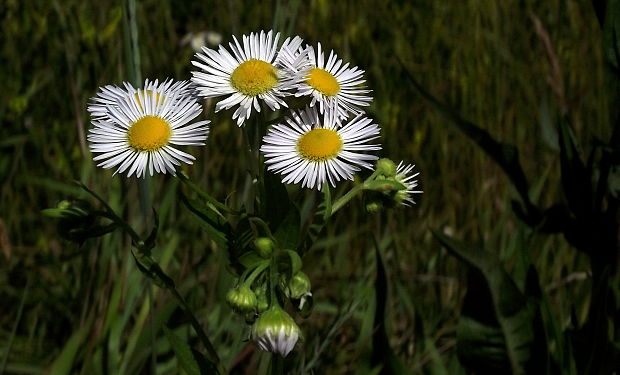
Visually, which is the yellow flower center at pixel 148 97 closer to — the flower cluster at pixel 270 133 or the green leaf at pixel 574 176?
the flower cluster at pixel 270 133

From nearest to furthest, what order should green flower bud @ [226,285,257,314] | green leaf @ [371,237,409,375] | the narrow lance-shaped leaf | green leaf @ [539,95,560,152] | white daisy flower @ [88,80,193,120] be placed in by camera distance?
1. green flower bud @ [226,285,257,314]
2. white daisy flower @ [88,80,193,120]
3. green leaf @ [371,237,409,375]
4. the narrow lance-shaped leaf
5. green leaf @ [539,95,560,152]

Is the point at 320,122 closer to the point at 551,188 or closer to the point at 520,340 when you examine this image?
the point at 520,340

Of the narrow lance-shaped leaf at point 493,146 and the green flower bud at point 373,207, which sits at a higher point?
the narrow lance-shaped leaf at point 493,146

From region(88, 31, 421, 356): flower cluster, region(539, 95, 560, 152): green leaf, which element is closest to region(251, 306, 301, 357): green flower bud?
region(88, 31, 421, 356): flower cluster

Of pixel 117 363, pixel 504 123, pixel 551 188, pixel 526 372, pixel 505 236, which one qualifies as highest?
pixel 504 123

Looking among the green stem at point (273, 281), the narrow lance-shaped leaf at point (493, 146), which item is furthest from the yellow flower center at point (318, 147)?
the narrow lance-shaped leaf at point (493, 146)

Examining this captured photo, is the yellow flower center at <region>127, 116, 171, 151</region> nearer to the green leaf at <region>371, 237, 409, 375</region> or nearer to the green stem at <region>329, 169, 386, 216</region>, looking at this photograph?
the green stem at <region>329, 169, 386, 216</region>

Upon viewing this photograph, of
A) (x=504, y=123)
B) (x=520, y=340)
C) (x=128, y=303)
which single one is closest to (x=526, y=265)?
(x=520, y=340)
